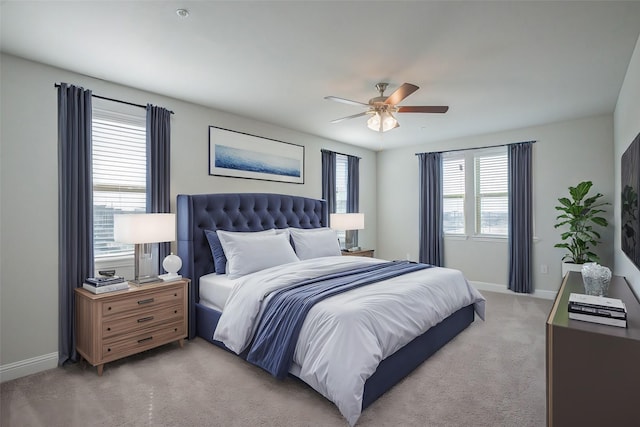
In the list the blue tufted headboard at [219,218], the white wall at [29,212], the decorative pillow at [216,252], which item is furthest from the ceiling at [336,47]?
the decorative pillow at [216,252]

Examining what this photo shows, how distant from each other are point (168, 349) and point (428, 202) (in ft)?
15.2

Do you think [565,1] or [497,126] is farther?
[497,126]

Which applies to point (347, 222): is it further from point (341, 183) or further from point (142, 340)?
point (142, 340)

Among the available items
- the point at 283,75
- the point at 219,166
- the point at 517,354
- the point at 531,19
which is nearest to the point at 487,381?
the point at 517,354

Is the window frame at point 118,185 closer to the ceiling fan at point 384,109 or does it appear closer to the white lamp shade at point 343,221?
the ceiling fan at point 384,109

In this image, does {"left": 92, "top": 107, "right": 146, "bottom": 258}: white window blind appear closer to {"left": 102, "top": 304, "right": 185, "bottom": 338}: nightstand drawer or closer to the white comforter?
{"left": 102, "top": 304, "right": 185, "bottom": 338}: nightstand drawer

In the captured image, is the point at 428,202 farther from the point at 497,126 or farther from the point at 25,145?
the point at 25,145

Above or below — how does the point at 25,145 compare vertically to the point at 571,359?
above

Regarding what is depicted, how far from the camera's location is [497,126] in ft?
16.1

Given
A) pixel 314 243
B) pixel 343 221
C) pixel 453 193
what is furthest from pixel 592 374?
pixel 453 193

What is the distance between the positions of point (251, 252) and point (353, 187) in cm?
308

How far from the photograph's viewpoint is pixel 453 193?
5816mm

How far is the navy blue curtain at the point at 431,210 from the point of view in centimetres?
586

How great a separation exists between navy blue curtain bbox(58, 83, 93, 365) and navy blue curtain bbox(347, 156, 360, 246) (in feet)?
13.2
